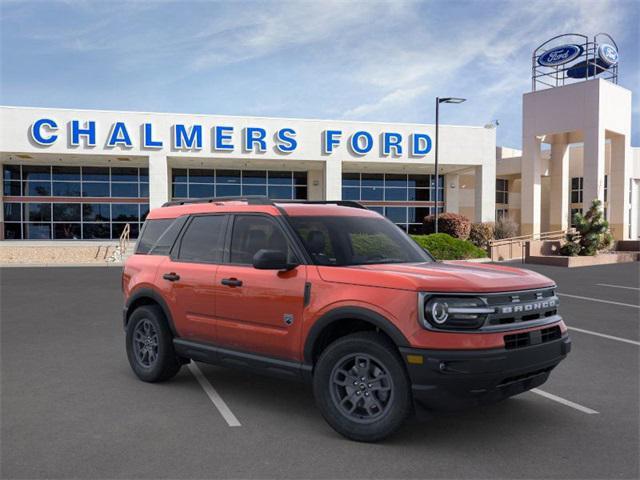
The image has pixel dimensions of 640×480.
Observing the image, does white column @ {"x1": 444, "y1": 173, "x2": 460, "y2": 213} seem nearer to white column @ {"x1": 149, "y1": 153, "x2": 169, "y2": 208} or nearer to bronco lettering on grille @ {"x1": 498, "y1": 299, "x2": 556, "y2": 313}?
white column @ {"x1": 149, "y1": 153, "x2": 169, "y2": 208}

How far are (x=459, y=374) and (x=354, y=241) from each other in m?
1.84

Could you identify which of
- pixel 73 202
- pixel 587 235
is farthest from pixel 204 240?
pixel 73 202

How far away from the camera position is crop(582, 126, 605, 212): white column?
34375 mm

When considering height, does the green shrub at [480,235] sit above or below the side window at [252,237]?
below

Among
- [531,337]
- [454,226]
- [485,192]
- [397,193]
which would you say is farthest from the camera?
[397,193]

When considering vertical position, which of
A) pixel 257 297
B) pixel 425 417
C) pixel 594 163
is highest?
pixel 594 163

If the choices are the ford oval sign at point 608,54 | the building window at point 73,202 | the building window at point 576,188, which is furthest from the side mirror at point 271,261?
the building window at point 576,188

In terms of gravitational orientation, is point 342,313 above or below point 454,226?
below

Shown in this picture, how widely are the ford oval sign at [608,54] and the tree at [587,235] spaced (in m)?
14.0

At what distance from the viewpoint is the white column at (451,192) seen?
136 ft

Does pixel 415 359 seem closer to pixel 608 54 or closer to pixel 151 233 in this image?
pixel 151 233

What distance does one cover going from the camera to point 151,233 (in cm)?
690

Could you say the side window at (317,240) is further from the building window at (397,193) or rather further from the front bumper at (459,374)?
the building window at (397,193)

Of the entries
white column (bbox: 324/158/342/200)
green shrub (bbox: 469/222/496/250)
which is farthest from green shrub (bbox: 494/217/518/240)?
white column (bbox: 324/158/342/200)
